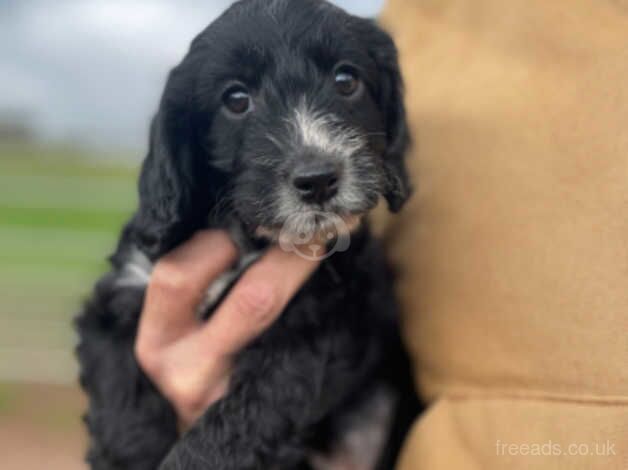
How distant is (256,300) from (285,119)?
0.49 metres

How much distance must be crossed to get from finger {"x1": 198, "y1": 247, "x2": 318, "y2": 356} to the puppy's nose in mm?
328

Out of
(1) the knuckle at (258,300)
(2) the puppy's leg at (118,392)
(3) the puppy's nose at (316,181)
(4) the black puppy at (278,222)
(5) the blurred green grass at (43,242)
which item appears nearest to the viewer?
(3) the puppy's nose at (316,181)

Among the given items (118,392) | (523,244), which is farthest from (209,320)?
(523,244)

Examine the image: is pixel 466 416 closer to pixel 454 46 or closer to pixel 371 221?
pixel 371 221

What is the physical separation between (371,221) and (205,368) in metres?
0.77

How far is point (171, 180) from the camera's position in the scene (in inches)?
69.8

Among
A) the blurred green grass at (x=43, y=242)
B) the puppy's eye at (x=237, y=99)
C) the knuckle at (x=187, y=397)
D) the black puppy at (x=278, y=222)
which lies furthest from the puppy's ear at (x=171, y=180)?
the blurred green grass at (x=43, y=242)

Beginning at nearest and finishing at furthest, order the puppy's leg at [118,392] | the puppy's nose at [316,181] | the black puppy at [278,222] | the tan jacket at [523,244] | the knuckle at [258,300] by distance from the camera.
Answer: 1. the tan jacket at [523,244]
2. the puppy's nose at [316,181]
3. the black puppy at [278,222]
4. the knuckle at [258,300]
5. the puppy's leg at [118,392]

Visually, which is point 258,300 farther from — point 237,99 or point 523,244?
point 523,244

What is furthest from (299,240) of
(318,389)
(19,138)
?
(19,138)

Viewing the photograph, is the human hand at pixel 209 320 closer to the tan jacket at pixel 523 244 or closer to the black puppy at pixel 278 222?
the black puppy at pixel 278 222

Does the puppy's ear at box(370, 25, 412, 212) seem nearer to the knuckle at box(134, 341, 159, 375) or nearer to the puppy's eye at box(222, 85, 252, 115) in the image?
the puppy's eye at box(222, 85, 252, 115)

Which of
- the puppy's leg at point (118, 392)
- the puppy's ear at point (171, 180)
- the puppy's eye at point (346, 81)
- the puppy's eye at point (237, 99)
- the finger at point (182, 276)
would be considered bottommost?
the puppy's leg at point (118, 392)

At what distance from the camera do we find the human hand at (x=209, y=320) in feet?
5.98
